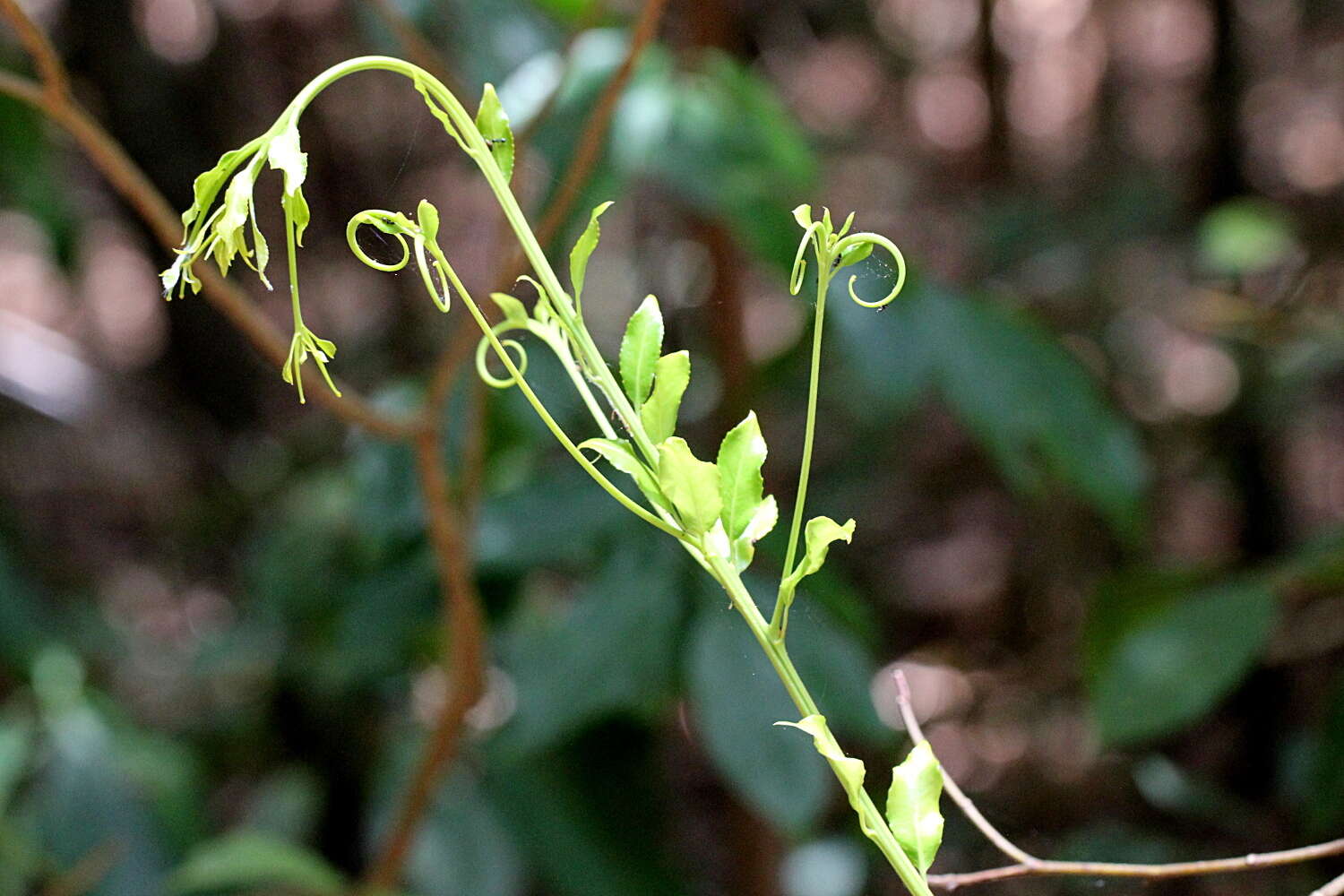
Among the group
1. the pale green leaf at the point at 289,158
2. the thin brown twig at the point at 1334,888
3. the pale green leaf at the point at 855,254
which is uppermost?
the pale green leaf at the point at 289,158

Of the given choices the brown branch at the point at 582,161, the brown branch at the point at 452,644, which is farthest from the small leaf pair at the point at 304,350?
the brown branch at the point at 452,644

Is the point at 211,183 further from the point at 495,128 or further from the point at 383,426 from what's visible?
the point at 383,426

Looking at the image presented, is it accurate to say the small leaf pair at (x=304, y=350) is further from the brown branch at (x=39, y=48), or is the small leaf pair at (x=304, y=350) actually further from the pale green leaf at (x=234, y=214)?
the brown branch at (x=39, y=48)

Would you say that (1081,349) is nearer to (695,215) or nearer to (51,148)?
(695,215)

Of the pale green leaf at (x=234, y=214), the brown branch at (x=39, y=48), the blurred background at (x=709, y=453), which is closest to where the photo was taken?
the pale green leaf at (x=234, y=214)

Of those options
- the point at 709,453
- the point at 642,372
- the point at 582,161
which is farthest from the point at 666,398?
the point at 709,453

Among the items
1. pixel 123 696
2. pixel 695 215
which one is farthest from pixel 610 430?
pixel 123 696

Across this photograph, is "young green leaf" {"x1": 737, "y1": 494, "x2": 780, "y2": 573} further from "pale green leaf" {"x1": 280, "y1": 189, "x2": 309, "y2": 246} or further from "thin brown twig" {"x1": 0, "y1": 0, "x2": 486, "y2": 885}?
"thin brown twig" {"x1": 0, "y1": 0, "x2": 486, "y2": 885}

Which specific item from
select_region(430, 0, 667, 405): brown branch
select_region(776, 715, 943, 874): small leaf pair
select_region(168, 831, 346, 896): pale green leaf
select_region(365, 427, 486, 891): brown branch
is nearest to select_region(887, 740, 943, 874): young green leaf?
select_region(776, 715, 943, 874): small leaf pair
